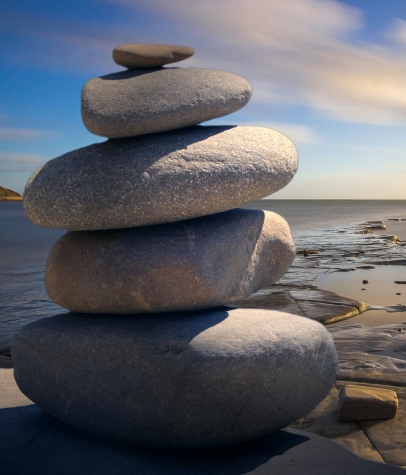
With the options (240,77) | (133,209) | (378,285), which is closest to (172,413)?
(133,209)

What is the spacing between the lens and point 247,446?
405 cm

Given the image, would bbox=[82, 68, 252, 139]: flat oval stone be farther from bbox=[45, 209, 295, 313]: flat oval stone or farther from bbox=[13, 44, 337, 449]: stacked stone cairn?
bbox=[45, 209, 295, 313]: flat oval stone

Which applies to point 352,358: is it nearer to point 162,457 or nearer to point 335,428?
point 335,428

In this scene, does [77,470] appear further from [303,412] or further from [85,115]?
[85,115]

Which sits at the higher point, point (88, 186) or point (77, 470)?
point (88, 186)

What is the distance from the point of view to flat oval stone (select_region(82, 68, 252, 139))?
4.07m

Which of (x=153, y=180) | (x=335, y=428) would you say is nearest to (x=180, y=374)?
(x=153, y=180)

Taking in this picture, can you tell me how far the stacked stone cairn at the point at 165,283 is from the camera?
12.5 ft

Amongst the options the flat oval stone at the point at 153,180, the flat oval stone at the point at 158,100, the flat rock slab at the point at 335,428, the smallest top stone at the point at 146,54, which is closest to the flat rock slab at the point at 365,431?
the flat rock slab at the point at 335,428

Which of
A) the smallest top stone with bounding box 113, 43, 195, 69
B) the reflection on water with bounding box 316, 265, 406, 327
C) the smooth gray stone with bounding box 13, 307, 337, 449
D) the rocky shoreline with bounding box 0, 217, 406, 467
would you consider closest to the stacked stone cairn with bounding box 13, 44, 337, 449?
the smooth gray stone with bounding box 13, 307, 337, 449

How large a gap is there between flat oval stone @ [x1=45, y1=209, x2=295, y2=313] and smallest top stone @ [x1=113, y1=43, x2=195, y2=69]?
1.37 metres

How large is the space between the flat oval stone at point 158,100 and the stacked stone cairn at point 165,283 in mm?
11

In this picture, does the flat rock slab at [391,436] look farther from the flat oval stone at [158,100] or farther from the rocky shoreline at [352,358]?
the flat oval stone at [158,100]

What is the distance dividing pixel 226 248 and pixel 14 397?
2.52 m
